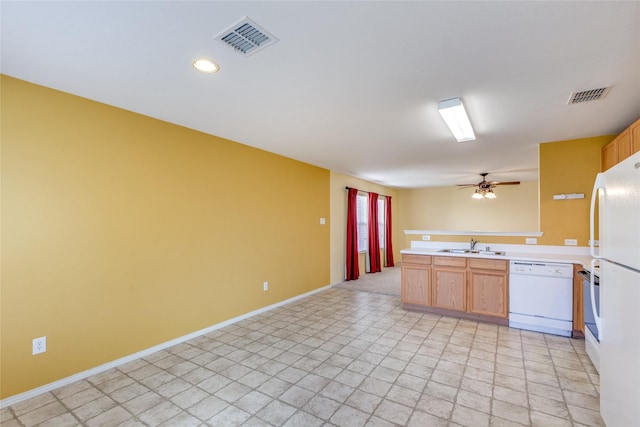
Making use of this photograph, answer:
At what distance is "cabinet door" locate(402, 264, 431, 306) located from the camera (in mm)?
4277

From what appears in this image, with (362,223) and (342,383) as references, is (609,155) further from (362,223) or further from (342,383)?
(362,223)

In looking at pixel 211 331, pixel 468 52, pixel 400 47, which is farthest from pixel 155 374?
pixel 468 52

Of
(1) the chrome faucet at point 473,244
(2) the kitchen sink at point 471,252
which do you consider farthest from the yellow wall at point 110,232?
(1) the chrome faucet at point 473,244

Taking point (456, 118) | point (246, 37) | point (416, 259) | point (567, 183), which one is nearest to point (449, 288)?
point (416, 259)

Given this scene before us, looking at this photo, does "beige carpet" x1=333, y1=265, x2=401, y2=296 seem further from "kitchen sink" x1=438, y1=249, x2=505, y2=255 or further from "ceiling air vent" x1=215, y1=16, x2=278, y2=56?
"ceiling air vent" x1=215, y1=16, x2=278, y2=56

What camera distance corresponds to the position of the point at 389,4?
4.94 feet

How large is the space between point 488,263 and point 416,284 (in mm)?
1034

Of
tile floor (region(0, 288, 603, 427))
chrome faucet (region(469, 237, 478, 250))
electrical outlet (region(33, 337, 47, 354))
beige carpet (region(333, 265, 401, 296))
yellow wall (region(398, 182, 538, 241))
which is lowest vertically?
beige carpet (region(333, 265, 401, 296))

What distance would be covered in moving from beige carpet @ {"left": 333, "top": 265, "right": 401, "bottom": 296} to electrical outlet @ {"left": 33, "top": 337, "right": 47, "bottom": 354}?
4496mm

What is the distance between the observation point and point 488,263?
151 inches

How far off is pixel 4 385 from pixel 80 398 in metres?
0.53

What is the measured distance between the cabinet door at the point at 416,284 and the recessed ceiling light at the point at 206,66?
3.67 meters

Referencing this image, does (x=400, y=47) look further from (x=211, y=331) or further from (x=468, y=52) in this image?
(x=211, y=331)

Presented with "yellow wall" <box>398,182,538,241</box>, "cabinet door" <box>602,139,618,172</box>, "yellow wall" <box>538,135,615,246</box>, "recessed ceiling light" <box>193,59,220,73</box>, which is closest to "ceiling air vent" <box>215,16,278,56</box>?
"recessed ceiling light" <box>193,59,220,73</box>
